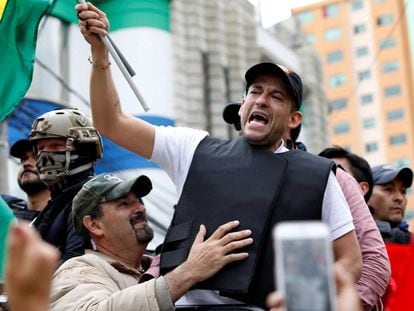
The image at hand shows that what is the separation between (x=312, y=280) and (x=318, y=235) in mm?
85

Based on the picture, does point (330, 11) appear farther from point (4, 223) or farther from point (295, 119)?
point (295, 119)

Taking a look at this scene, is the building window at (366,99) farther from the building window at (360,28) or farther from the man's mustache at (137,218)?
the man's mustache at (137,218)

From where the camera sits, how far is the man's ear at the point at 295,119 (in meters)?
4.13

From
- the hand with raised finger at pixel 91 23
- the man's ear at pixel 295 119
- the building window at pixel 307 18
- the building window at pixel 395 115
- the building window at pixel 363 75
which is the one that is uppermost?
the building window at pixel 307 18

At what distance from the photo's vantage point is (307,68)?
4028cm

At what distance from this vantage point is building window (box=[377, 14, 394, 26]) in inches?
3391

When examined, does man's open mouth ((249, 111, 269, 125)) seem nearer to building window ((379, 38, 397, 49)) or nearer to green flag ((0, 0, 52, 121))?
green flag ((0, 0, 52, 121))

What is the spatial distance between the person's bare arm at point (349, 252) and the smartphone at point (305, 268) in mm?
2016

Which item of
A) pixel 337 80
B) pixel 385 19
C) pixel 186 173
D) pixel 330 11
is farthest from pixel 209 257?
pixel 330 11

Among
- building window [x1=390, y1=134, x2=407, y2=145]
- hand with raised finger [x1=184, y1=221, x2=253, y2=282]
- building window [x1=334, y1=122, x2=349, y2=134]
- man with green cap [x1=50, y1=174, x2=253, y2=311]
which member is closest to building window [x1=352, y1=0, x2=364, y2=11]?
building window [x1=334, y1=122, x2=349, y2=134]

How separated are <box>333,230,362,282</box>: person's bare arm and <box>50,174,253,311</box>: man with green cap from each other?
38 centimetres

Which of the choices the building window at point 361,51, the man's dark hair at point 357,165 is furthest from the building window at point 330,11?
the man's dark hair at point 357,165

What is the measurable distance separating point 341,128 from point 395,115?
4.98 m

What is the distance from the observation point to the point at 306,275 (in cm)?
184
